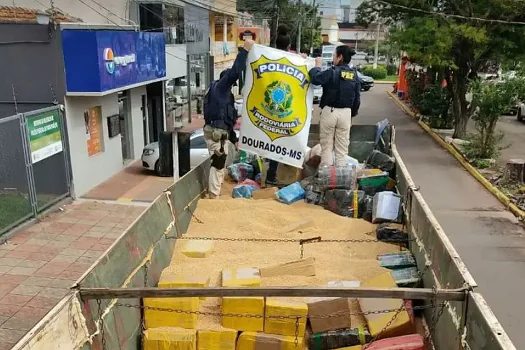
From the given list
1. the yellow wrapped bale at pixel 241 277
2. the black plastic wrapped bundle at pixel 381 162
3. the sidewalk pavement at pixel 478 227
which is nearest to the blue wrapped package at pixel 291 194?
the black plastic wrapped bundle at pixel 381 162

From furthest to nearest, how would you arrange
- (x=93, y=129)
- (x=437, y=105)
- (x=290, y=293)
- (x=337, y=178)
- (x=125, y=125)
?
(x=437, y=105), (x=125, y=125), (x=93, y=129), (x=337, y=178), (x=290, y=293)

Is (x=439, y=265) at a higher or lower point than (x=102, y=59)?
lower

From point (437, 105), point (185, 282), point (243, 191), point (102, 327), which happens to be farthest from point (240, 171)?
point (437, 105)

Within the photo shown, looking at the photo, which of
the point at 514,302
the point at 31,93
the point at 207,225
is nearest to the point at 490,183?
the point at 514,302

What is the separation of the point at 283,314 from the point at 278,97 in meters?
3.35

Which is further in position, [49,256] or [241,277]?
[49,256]

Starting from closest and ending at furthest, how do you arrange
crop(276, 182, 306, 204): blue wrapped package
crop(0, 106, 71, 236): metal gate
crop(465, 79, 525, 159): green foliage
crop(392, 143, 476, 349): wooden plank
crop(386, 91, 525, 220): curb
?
crop(392, 143, 476, 349): wooden plank → crop(276, 182, 306, 204): blue wrapped package → crop(0, 106, 71, 236): metal gate → crop(386, 91, 525, 220): curb → crop(465, 79, 525, 159): green foliage

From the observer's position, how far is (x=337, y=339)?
420 centimetres

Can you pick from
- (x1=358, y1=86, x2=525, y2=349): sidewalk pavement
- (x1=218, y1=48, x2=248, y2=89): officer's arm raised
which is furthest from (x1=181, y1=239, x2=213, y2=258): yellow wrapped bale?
(x1=358, y1=86, x2=525, y2=349): sidewalk pavement

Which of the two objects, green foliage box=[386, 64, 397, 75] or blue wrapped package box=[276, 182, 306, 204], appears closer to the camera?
blue wrapped package box=[276, 182, 306, 204]

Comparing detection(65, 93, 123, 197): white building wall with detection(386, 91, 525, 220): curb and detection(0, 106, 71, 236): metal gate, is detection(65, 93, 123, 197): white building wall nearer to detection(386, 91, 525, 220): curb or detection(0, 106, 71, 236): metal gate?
detection(0, 106, 71, 236): metal gate

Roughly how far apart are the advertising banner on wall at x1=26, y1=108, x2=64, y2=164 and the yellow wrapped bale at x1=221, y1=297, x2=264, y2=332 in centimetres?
762

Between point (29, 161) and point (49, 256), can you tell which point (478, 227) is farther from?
point (29, 161)

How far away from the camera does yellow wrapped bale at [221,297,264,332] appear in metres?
4.10
